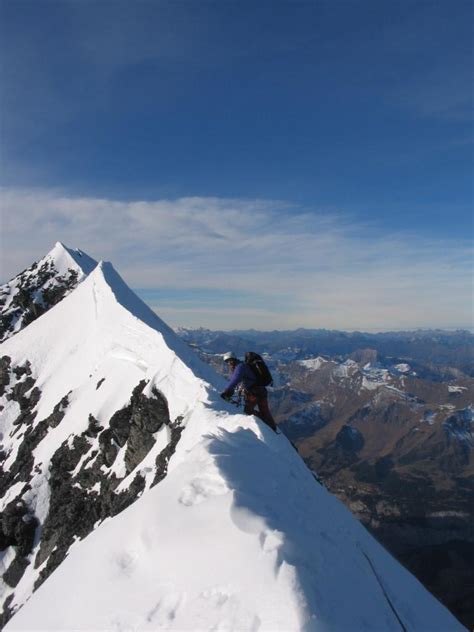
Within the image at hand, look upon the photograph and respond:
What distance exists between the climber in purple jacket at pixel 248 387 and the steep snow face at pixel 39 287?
253ft

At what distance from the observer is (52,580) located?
32.9 ft

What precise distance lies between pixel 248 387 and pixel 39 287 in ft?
278

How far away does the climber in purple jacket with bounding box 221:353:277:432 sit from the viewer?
18281 mm

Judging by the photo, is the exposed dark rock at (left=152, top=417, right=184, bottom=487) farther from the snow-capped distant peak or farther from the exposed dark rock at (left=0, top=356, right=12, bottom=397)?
the snow-capped distant peak

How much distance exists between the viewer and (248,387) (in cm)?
1917

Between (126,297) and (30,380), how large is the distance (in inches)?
705

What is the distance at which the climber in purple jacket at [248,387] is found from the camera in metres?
18.3

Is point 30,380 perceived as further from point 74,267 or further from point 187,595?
point 187,595

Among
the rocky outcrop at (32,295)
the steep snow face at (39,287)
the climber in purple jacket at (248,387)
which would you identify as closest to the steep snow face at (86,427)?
the climber in purple jacket at (248,387)

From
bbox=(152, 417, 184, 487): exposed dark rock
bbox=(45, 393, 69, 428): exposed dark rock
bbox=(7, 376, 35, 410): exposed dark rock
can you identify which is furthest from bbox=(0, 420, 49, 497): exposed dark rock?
bbox=(152, 417, 184, 487): exposed dark rock

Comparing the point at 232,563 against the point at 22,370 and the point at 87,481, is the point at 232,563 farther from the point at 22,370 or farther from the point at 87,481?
the point at 22,370

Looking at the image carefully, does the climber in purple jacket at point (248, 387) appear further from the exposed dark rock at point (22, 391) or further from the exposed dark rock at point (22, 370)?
the exposed dark rock at point (22, 370)

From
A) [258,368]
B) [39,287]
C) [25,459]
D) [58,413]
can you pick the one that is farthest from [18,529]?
[39,287]

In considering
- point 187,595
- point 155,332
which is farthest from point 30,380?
point 187,595
